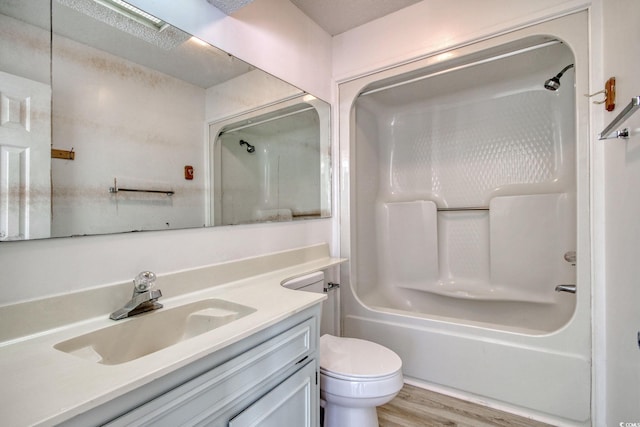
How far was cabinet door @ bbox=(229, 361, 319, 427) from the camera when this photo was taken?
849 millimetres

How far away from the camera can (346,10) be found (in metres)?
1.96

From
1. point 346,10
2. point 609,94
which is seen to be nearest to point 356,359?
point 609,94

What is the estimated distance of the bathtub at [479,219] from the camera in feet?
5.03

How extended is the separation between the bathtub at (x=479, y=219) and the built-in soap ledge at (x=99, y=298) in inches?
39.2

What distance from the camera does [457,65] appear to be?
75.5 inches

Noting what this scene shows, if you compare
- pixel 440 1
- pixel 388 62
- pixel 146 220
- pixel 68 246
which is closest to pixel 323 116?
pixel 388 62

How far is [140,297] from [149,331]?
13 cm

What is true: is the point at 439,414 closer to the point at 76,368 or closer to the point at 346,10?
the point at 76,368

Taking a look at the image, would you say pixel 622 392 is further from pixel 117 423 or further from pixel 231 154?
pixel 231 154

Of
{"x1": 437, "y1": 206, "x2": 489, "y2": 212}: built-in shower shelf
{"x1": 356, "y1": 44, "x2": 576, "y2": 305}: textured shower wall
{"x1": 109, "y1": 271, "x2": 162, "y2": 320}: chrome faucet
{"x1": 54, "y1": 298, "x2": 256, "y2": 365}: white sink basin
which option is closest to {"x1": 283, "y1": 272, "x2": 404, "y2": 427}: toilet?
{"x1": 54, "y1": 298, "x2": 256, "y2": 365}: white sink basin

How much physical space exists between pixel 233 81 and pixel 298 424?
158cm

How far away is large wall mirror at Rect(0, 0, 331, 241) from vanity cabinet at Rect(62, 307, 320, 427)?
2.05 ft

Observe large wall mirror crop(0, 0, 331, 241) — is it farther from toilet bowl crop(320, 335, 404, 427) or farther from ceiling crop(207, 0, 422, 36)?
toilet bowl crop(320, 335, 404, 427)

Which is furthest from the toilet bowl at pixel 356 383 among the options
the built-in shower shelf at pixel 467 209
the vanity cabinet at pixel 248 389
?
the built-in shower shelf at pixel 467 209
